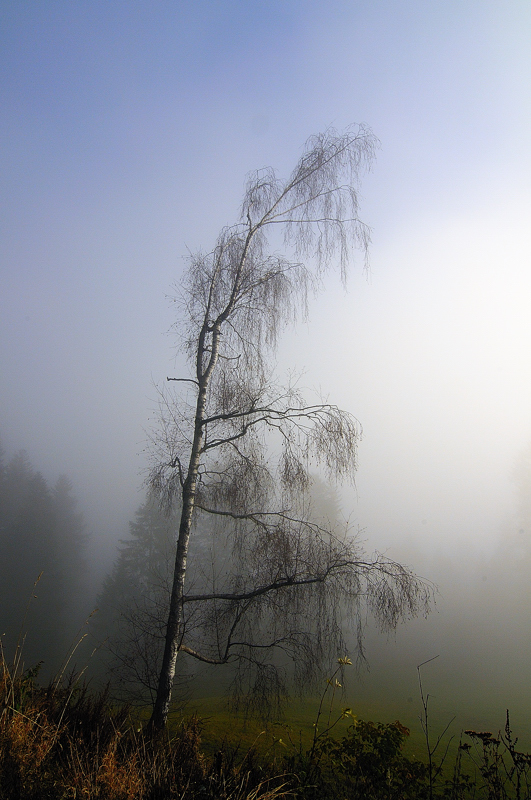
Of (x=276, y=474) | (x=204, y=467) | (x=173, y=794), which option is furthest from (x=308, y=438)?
(x=173, y=794)

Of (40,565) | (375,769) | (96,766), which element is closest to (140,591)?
(40,565)

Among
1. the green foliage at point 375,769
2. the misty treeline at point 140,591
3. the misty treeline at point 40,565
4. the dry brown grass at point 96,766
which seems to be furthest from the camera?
the misty treeline at point 40,565

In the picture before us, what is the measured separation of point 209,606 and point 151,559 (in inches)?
869

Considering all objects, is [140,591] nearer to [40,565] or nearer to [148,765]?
[40,565]

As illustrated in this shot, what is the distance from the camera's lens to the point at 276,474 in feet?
21.3

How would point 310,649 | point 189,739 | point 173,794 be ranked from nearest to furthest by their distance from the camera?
point 173,794, point 189,739, point 310,649

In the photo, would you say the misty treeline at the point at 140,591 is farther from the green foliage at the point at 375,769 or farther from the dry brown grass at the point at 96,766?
the dry brown grass at the point at 96,766

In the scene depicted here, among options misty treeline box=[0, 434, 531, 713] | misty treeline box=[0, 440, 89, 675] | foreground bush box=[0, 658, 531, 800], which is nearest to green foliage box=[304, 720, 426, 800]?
foreground bush box=[0, 658, 531, 800]

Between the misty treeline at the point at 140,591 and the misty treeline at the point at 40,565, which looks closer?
the misty treeline at the point at 140,591

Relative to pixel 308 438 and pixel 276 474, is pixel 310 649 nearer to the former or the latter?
pixel 276 474

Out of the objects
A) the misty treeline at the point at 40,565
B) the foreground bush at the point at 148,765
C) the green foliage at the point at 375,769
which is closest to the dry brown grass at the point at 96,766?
the foreground bush at the point at 148,765

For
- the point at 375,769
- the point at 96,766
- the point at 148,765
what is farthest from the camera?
the point at 375,769

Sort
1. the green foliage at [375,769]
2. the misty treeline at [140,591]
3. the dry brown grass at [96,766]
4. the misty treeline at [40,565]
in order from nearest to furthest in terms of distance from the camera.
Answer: the dry brown grass at [96,766]
the green foliage at [375,769]
the misty treeline at [140,591]
the misty treeline at [40,565]

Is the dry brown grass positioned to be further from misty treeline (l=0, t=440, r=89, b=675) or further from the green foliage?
misty treeline (l=0, t=440, r=89, b=675)
